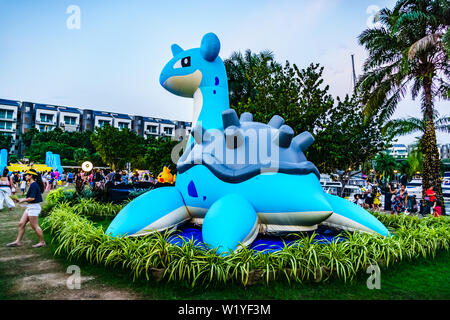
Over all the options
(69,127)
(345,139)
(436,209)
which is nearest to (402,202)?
(436,209)

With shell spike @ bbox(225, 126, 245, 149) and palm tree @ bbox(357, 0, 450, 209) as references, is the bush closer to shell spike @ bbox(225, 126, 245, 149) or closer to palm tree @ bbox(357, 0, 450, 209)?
shell spike @ bbox(225, 126, 245, 149)

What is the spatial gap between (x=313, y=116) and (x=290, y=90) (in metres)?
1.26

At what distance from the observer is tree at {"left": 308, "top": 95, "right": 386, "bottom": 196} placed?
32.8 ft

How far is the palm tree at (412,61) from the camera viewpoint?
10.7 m

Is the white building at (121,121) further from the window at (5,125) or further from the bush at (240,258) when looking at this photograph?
the bush at (240,258)

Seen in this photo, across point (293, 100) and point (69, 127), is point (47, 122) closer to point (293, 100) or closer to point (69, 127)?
point (69, 127)

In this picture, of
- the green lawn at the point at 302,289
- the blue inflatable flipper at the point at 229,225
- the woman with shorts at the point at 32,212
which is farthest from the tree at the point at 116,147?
the green lawn at the point at 302,289

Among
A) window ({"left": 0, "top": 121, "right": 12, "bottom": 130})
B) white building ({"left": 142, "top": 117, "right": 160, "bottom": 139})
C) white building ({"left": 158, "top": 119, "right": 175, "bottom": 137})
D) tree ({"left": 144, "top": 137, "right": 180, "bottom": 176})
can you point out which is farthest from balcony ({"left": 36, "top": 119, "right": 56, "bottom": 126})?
tree ({"left": 144, "top": 137, "right": 180, "bottom": 176})

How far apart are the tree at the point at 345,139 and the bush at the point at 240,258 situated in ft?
17.0

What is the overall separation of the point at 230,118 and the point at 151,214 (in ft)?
6.58

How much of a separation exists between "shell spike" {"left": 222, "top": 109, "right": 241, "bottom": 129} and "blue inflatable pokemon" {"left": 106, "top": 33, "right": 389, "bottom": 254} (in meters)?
0.02

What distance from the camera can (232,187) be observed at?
4711 mm
